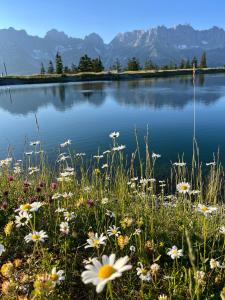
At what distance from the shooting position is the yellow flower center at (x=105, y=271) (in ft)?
3.99

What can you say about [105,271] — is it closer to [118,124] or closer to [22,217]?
[22,217]

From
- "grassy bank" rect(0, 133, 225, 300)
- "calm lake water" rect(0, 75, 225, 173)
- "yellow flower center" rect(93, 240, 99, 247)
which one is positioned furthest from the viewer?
"calm lake water" rect(0, 75, 225, 173)

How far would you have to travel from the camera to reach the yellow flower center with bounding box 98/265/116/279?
122cm

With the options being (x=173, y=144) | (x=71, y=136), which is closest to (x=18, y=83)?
(x=71, y=136)

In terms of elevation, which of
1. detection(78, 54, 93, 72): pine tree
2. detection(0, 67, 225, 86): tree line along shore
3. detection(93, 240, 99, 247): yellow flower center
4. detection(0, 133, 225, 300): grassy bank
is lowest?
detection(0, 133, 225, 300): grassy bank

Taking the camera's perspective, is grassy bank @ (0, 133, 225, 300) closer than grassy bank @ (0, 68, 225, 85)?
Yes

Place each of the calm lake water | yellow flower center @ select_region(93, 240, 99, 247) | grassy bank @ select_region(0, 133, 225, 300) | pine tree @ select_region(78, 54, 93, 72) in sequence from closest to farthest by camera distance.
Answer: yellow flower center @ select_region(93, 240, 99, 247) < grassy bank @ select_region(0, 133, 225, 300) < the calm lake water < pine tree @ select_region(78, 54, 93, 72)

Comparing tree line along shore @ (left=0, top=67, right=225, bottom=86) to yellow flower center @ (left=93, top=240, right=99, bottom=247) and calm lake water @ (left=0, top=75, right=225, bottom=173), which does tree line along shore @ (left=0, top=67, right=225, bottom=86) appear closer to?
calm lake water @ (left=0, top=75, right=225, bottom=173)

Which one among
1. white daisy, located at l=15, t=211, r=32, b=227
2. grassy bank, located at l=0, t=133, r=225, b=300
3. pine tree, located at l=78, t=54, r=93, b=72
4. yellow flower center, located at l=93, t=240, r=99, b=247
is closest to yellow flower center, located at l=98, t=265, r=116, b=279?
grassy bank, located at l=0, t=133, r=225, b=300

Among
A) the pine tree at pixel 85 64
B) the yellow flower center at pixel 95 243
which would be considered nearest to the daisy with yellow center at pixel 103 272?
the yellow flower center at pixel 95 243

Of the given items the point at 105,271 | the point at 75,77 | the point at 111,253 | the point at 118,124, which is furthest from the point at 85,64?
the point at 105,271

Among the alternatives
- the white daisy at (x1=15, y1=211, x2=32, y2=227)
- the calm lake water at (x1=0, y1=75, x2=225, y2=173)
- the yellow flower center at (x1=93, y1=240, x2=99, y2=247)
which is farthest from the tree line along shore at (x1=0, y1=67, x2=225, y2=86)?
the yellow flower center at (x1=93, y1=240, x2=99, y2=247)

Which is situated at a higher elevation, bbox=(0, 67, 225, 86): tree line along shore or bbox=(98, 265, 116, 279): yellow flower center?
bbox=(0, 67, 225, 86): tree line along shore

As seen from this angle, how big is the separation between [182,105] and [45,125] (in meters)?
10.2
